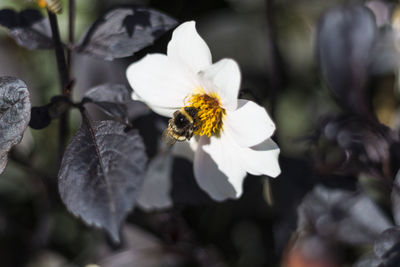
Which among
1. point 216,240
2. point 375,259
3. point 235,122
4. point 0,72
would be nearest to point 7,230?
point 0,72

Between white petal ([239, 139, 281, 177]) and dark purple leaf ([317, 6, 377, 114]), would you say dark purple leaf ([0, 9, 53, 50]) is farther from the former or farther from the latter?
dark purple leaf ([317, 6, 377, 114])

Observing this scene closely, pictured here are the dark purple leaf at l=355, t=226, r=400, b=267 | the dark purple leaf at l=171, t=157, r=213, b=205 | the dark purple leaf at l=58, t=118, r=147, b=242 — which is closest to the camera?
the dark purple leaf at l=58, t=118, r=147, b=242

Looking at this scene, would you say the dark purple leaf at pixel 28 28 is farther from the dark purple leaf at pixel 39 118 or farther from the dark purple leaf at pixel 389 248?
the dark purple leaf at pixel 389 248

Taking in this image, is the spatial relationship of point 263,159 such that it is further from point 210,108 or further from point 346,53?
point 346,53

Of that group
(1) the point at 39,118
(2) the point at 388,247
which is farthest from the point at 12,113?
(2) the point at 388,247

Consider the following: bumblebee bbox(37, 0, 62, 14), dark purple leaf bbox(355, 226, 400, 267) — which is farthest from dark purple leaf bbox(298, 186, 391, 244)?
bumblebee bbox(37, 0, 62, 14)

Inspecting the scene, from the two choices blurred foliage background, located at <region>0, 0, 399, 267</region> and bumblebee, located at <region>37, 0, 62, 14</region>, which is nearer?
bumblebee, located at <region>37, 0, 62, 14</region>

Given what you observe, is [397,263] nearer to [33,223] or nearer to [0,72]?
[33,223]
